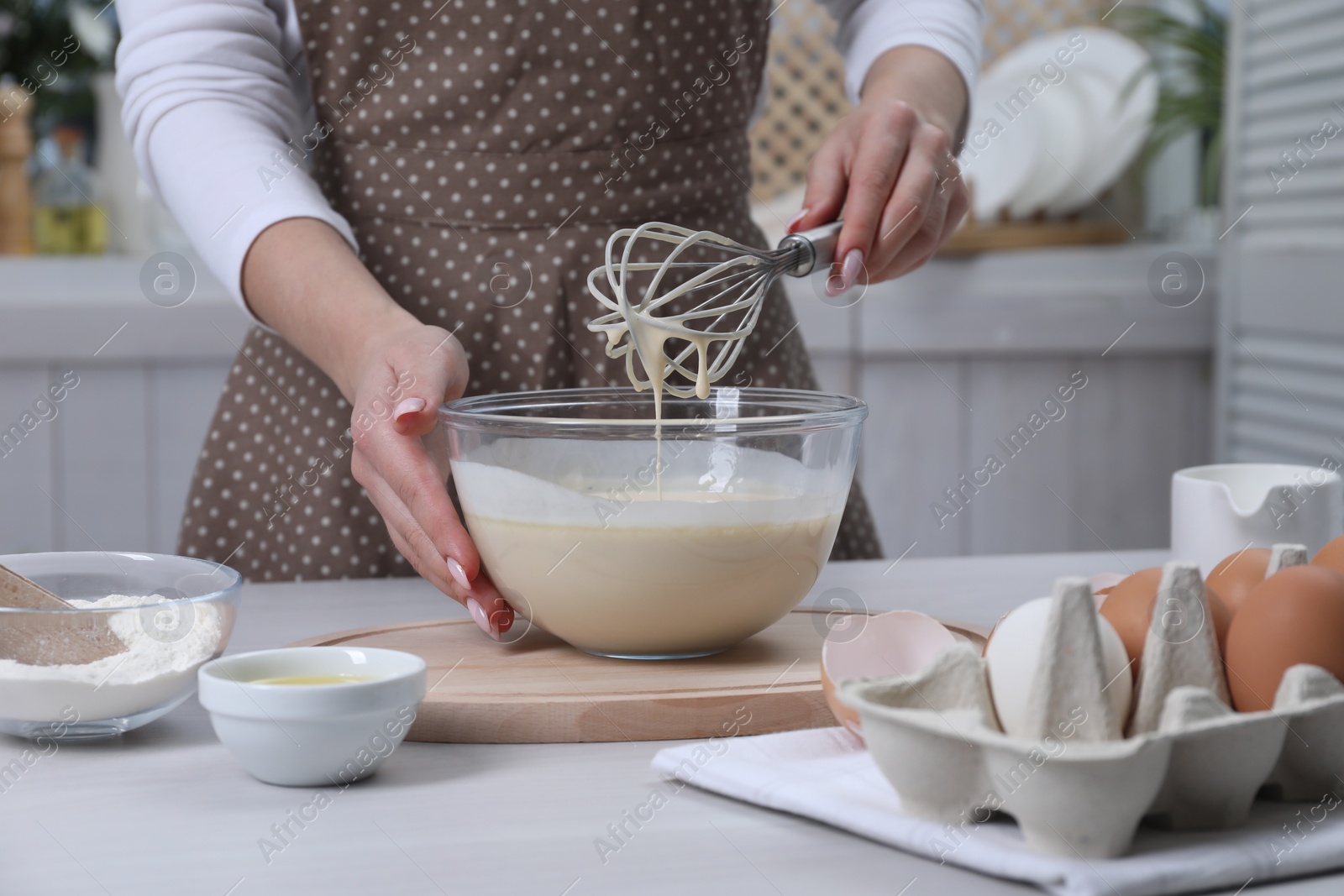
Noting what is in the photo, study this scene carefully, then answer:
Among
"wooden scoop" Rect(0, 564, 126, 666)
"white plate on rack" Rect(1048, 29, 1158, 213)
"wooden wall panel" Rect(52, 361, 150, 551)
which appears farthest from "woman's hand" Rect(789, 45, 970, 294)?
"white plate on rack" Rect(1048, 29, 1158, 213)

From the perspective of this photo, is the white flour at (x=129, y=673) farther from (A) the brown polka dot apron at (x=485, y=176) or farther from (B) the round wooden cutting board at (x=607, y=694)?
(A) the brown polka dot apron at (x=485, y=176)

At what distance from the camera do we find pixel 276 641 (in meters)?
0.84

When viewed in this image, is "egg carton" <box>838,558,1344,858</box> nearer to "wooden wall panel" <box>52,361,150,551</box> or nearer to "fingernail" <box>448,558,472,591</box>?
"fingernail" <box>448,558,472,591</box>

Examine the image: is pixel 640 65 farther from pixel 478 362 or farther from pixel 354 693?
pixel 354 693

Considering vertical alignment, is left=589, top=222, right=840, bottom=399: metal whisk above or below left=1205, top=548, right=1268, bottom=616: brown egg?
above

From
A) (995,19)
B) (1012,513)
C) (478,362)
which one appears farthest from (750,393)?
(995,19)

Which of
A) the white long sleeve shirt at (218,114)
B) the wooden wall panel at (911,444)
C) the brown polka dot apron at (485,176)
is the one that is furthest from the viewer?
the wooden wall panel at (911,444)

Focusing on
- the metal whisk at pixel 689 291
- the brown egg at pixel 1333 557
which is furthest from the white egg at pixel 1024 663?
the metal whisk at pixel 689 291

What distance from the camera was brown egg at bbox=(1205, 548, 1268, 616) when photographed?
568 millimetres

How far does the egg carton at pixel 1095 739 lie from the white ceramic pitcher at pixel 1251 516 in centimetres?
30

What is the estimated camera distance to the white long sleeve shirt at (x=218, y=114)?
0.98 m

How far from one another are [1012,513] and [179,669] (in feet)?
5.66

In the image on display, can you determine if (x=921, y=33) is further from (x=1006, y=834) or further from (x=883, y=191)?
(x=1006, y=834)

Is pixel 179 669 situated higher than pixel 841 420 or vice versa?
pixel 841 420
